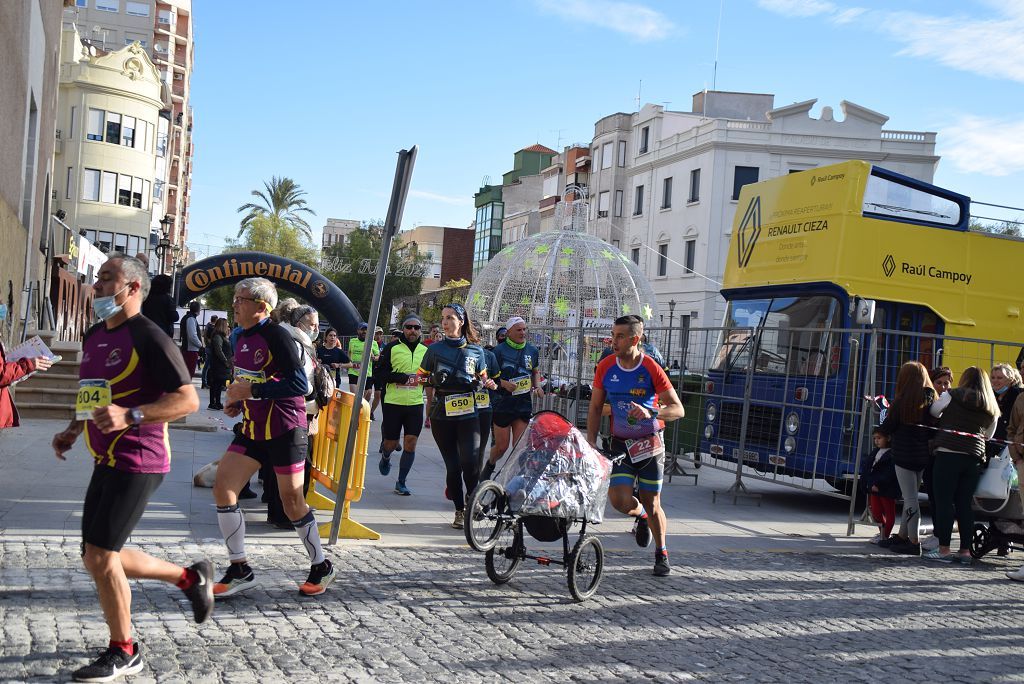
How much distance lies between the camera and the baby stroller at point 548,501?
6691 millimetres

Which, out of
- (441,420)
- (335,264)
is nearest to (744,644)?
(441,420)

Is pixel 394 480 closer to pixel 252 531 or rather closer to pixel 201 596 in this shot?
pixel 252 531

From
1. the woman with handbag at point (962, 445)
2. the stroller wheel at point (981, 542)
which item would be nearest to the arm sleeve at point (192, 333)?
the woman with handbag at point (962, 445)

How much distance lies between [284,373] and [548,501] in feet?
6.19

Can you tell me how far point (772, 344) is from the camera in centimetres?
1275

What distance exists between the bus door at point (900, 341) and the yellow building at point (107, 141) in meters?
43.5

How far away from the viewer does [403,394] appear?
35.9ft

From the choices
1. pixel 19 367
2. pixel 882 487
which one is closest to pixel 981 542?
pixel 882 487

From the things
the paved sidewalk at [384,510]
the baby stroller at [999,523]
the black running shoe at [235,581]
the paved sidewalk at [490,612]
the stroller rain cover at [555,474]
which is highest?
the stroller rain cover at [555,474]

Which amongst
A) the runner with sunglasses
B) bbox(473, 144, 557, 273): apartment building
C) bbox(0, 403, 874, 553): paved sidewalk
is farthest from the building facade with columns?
the runner with sunglasses

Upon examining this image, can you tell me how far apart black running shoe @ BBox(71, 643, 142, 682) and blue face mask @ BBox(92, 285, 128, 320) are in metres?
1.49

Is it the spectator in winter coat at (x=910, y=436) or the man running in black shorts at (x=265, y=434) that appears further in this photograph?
the spectator in winter coat at (x=910, y=436)

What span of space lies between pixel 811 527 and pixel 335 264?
193 ft

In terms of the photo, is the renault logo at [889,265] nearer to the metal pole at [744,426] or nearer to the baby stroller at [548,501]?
the metal pole at [744,426]
